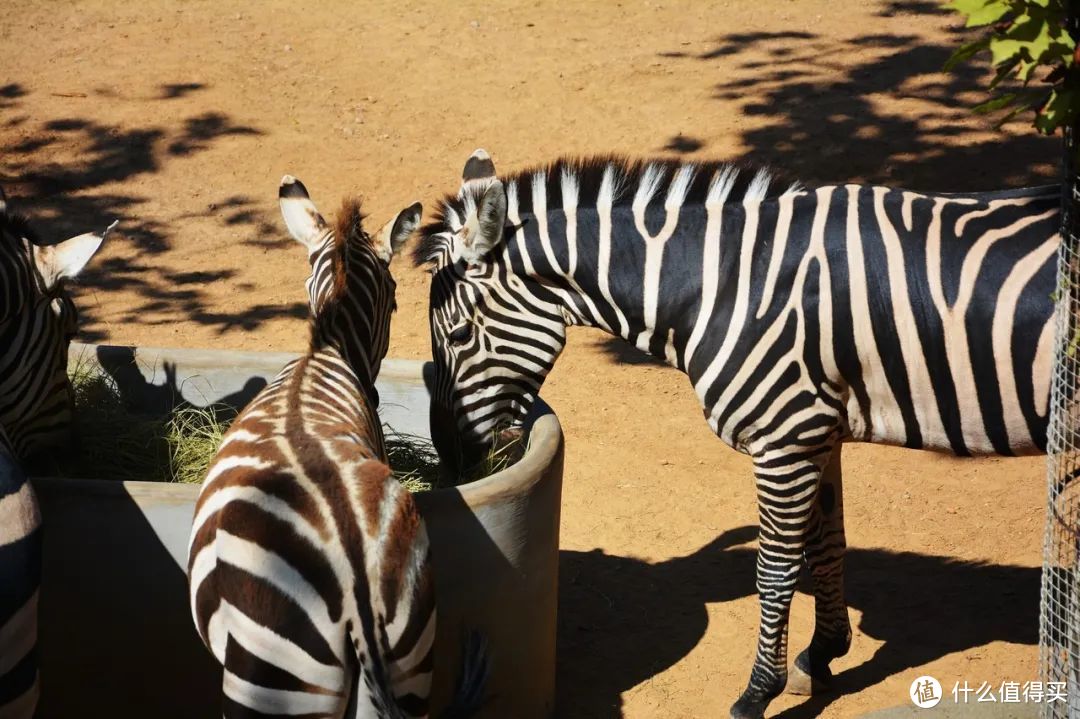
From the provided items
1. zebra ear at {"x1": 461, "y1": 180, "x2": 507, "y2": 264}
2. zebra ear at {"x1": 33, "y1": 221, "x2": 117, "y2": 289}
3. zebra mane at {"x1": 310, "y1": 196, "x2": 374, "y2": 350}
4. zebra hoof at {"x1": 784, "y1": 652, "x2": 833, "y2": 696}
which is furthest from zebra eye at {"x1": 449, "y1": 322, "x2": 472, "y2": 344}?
zebra hoof at {"x1": 784, "y1": 652, "x2": 833, "y2": 696}

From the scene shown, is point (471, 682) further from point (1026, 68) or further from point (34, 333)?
point (1026, 68)

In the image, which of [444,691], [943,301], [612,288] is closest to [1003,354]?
[943,301]

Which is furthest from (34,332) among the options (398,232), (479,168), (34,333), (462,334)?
(479,168)

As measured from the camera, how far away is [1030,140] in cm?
1088

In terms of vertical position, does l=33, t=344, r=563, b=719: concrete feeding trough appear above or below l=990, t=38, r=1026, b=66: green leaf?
below

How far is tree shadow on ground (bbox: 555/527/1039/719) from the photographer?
560cm

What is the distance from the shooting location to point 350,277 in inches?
191

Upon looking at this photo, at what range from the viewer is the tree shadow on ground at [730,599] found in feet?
18.4

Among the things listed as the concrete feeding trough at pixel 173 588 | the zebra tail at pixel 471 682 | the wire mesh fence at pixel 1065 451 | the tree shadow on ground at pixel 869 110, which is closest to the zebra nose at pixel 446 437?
the concrete feeding trough at pixel 173 588

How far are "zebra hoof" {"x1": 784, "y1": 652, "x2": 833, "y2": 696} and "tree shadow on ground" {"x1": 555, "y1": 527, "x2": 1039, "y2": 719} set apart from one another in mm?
54

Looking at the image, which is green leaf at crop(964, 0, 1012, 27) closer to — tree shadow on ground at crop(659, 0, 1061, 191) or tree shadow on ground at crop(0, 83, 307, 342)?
tree shadow on ground at crop(0, 83, 307, 342)

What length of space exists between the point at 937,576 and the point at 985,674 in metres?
0.85

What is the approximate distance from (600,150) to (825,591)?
655 cm

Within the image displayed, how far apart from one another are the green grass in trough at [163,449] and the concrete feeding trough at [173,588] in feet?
1.93
